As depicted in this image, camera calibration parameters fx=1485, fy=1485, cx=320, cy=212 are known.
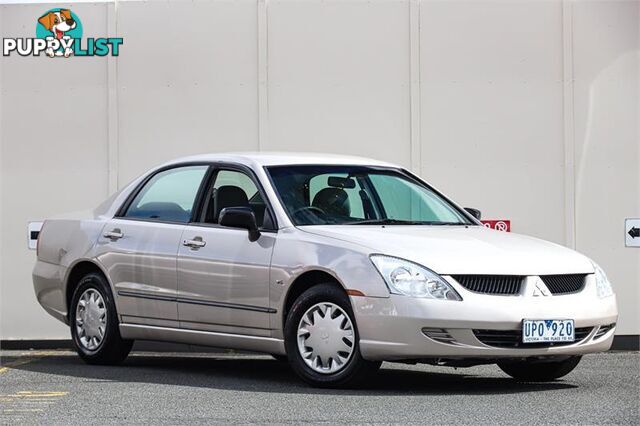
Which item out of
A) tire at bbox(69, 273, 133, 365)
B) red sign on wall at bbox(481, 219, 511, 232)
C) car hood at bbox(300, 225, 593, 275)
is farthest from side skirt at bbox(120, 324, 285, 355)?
red sign on wall at bbox(481, 219, 511, 232)

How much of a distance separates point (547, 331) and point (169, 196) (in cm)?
339

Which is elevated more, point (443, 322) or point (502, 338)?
point (443, 322)

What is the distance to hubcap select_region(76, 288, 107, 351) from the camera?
1151 centimetres

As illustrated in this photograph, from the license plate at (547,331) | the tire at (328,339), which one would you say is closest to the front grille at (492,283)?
the license plate at (547,331)

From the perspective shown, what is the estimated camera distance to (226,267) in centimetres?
1033

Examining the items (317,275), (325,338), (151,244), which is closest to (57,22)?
(151,244)

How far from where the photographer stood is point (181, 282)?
35.2 feet

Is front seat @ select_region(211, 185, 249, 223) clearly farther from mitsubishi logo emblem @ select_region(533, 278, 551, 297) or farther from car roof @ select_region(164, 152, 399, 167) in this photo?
mitsubishi logo emblem @ select_region(533, 278, 551, 297)

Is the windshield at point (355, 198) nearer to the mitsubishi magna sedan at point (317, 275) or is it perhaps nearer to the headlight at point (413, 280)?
the mitsubishi magna sedan at point (317, 275)

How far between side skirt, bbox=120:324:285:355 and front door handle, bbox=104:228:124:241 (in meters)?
0.68

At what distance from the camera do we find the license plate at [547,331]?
30.2ft

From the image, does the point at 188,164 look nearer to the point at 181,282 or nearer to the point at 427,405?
the point at 181,282

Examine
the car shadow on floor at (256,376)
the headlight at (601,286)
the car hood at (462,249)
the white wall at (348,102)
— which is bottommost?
the car shadow on floor at (256,376)

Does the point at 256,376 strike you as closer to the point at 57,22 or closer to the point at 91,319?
the point at 91,319
